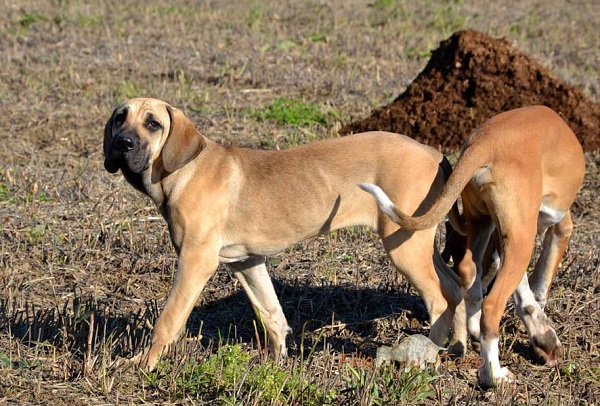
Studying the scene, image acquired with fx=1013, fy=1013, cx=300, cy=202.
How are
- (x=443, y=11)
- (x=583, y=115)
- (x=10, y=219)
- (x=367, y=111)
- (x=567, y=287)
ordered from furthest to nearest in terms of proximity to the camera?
(x=443, y=11) < (x=367, y=111) < (x=583, y=115) < (x=10, y=219) < (x=567, y=287)

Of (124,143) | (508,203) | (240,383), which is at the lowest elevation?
(240,383)

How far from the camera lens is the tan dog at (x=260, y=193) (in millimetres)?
6219

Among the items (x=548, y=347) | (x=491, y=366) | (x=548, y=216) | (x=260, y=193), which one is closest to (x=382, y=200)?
(x=260, y=193)

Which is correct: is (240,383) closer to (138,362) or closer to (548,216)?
(138,362)

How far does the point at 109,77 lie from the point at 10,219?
222 inches

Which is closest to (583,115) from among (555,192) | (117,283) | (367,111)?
(367,111)

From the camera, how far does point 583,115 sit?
1117cm

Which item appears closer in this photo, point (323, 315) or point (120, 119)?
point (120, 119)

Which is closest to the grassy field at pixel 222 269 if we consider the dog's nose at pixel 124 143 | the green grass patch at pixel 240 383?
the green grass patch at pixel 240 383

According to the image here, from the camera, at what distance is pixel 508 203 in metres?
5.98

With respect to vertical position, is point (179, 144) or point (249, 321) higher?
point (179, 144)

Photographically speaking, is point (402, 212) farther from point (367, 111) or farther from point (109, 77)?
point (109, 77)

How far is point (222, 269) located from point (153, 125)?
2.07m

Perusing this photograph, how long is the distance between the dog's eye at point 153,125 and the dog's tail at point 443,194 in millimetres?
1365
